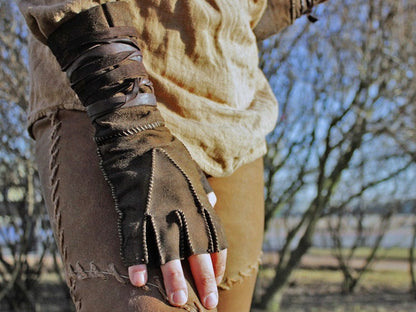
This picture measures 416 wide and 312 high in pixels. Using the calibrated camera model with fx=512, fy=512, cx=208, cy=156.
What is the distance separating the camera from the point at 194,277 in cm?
92

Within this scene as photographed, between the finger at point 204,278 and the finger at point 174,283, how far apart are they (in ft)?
0.12

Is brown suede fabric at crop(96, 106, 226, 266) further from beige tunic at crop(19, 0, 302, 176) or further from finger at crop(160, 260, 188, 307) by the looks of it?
beige tunic at crop(19, 0, 302, 176)

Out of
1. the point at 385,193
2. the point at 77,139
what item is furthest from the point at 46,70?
the point at 385,193

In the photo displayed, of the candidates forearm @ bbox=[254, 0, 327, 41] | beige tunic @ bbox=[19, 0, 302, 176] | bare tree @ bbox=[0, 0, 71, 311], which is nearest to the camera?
beige tunic @ bbox=[19, 0, 302, 176]

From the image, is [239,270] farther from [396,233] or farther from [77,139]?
[396,233]

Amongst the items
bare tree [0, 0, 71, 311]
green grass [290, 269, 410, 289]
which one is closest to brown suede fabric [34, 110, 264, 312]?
bare tree [0, 0, 71, 311]

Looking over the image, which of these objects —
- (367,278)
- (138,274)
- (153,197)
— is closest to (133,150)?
(153,197)

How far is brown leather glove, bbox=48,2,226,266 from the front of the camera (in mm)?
882

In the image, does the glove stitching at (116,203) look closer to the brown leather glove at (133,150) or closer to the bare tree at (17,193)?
the brown leather glove at (133,150)

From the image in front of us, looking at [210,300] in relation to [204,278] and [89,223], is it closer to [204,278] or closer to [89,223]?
[204,278]

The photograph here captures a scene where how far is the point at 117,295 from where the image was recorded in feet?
2.95

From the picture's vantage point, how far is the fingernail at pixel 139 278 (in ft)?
2.87

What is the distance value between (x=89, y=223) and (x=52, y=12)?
0.40 meters

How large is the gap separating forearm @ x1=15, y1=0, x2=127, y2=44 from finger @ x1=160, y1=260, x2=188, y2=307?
0.49 m
